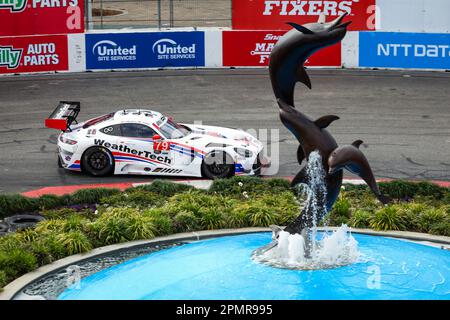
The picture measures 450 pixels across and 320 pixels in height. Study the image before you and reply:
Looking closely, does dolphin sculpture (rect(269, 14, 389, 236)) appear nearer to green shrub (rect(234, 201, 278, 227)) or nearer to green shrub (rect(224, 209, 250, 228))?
green shrub (rect(234, 201, 278, 227))

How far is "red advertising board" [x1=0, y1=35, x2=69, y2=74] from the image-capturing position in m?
34.1

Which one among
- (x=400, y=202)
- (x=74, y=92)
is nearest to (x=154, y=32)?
(x=74, y=92)

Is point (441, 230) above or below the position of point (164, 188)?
below

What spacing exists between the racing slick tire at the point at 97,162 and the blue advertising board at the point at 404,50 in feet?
49.6

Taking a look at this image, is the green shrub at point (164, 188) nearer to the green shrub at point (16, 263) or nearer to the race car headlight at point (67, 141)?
the race car headlight at point (67, 141)


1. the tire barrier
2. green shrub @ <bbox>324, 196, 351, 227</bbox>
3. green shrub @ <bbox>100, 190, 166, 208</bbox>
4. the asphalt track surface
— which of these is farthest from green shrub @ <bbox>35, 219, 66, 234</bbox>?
green shrub @ <bbox>324, 196, 351, 227</bbox>

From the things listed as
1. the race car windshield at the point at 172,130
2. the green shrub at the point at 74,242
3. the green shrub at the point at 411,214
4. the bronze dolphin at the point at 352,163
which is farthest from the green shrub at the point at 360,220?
the race car windshield at the point at 172,130

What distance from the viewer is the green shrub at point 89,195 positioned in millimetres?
20234

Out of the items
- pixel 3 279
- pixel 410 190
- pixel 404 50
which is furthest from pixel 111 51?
pixel 3 279

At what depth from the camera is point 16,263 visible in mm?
16219

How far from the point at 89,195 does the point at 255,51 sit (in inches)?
659

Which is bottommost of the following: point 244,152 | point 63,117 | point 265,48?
point 244,152

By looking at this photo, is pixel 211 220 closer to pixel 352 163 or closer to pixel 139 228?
pixel 139 228

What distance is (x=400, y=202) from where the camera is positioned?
20.2 meters
